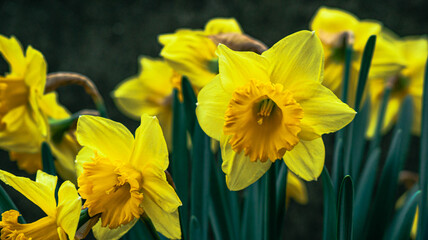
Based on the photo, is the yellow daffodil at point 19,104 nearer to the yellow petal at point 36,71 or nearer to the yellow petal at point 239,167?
the yellow petal at point 36,71

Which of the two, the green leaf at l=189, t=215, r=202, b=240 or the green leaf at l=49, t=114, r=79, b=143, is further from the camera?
the green leaf at l=49, t=114, r=79, b=143

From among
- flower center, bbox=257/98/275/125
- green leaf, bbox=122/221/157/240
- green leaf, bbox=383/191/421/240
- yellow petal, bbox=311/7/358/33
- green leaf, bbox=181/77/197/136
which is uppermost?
yellow petal, bbox=311/7/358/33

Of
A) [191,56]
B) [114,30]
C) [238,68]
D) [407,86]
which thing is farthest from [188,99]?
[114,30]

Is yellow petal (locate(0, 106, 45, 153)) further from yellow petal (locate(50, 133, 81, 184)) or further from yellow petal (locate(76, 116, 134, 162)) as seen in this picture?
yellow petal (locate(76, 116, 134, 162))

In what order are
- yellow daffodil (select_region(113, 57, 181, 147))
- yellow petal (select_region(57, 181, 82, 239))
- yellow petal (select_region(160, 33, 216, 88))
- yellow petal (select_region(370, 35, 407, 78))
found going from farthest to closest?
yellow daffodil (select_region(113, 57, 181, 147)), yellow petal (select_region(370, 35, 407, 78)), yellow petal (select_region(160, 33, 216, 88)), yellow petal (select_region(57, 181, 82, 239))

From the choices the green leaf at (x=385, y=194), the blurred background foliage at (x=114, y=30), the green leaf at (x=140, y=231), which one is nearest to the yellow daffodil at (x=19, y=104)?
the green leaf at (x=140, y=231)

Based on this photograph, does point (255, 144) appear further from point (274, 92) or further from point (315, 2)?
point (315, 2)

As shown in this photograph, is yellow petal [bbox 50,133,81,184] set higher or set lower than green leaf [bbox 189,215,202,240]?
higher

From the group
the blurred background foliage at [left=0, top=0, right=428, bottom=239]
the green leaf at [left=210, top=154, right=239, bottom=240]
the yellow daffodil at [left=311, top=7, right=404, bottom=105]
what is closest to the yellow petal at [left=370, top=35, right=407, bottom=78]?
the yellow daffodil at [left=311, top=7, right=404, bottom=105]
